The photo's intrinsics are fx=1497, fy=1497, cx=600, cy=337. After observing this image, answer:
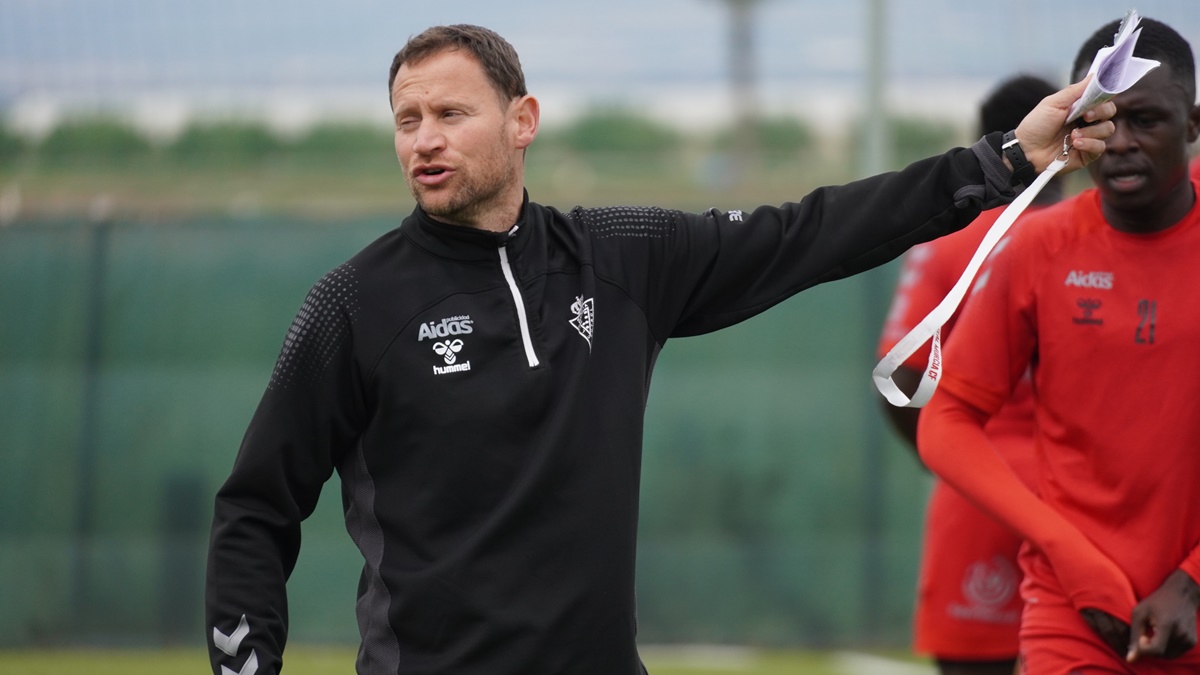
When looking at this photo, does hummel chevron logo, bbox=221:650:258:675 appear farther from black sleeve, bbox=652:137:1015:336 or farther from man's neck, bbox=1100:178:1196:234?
man's neck, bbox=1100:178:1196:234

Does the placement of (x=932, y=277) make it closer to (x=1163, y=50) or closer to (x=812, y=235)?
(x=1163, y=50)

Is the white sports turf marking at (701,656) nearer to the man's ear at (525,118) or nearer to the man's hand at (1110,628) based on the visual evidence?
the man's hand at (1110,628)

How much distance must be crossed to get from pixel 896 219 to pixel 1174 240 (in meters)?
0.83

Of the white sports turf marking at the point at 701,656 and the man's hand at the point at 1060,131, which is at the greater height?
the man's hand at the point at 1060,131

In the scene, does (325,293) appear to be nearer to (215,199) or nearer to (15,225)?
(15,225)

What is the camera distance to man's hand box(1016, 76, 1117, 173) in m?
3.03

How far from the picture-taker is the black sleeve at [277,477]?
2.92m

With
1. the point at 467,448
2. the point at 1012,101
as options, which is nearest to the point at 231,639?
the point at 467,448

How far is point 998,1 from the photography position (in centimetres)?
1262

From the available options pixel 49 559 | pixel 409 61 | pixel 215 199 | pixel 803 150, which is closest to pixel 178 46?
pixel 215 199

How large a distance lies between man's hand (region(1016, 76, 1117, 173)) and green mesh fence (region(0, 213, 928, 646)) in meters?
5.94

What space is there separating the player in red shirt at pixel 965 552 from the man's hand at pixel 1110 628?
2.96 ft

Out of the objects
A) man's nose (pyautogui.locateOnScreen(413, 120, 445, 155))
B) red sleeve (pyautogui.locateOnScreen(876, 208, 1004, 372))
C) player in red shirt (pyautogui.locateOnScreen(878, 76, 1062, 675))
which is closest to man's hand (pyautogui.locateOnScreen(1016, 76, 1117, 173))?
man's nose (pyautogui.locateOnScreen(413, 120, 445, 155))

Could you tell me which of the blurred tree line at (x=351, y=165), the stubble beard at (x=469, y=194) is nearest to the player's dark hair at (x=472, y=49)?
the stubble beard at (x=469, y=194)
